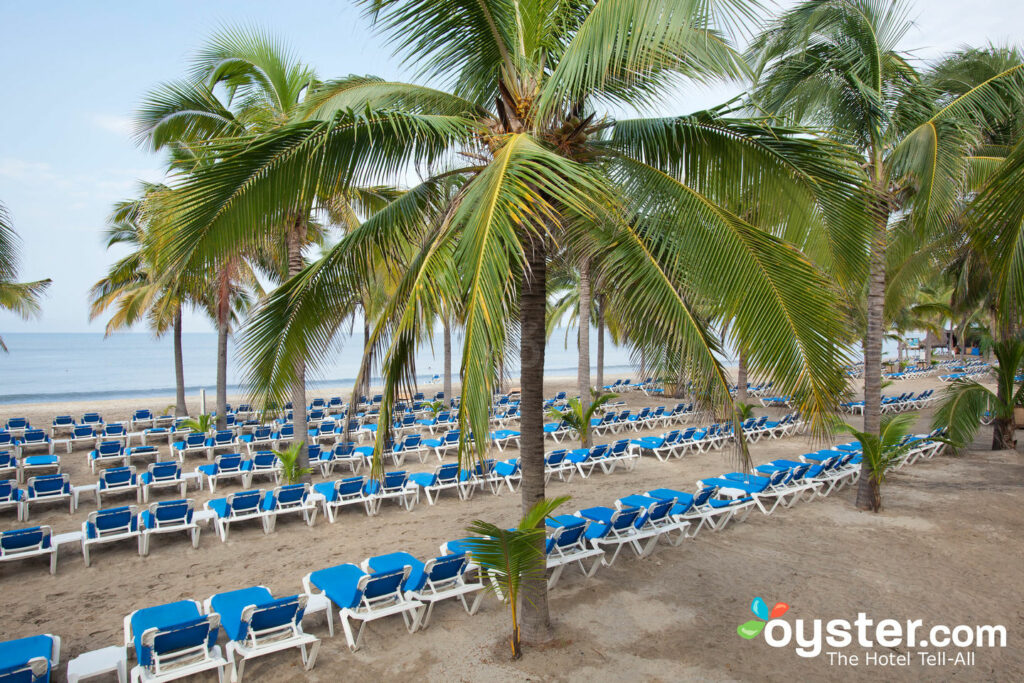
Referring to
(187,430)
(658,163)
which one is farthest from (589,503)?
(187,430)

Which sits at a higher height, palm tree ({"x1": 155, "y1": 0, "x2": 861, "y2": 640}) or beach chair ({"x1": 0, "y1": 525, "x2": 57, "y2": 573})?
palm tree ({"x1": 155, "y1": 0, "x2": 861, "y2": 640})

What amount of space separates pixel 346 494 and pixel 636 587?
5.00m

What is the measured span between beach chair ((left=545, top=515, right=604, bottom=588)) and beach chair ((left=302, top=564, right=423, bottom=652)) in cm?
159

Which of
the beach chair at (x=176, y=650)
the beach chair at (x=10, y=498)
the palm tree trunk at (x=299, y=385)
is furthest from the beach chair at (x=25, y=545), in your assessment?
the palm tree trunk at (x=299, y=385)

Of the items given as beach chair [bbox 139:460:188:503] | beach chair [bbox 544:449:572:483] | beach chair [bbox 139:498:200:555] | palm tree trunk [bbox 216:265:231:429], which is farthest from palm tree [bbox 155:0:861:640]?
palm tree trunk [bbox 216:265:231:429]

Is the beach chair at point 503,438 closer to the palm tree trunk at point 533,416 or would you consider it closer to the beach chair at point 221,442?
the beach chair at point 221,442

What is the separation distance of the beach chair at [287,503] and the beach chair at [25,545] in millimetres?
2478

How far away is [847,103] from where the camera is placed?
8.55m

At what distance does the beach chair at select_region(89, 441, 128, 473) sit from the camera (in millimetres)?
12116

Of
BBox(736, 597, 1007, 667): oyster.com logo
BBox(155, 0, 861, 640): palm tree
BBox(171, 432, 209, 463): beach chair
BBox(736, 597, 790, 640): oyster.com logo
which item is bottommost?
BBox(736, 597, 1007, 667): oyster.com logo

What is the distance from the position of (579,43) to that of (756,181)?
1.75 metres

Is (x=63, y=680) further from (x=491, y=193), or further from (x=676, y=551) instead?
(x=676, y=551)

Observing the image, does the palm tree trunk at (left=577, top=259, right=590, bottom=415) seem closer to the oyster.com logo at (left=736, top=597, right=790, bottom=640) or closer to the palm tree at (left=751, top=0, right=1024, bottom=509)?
the palm tree at (left=751, top=0, right=1024, bottom=509)

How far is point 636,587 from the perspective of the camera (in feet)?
21.4
